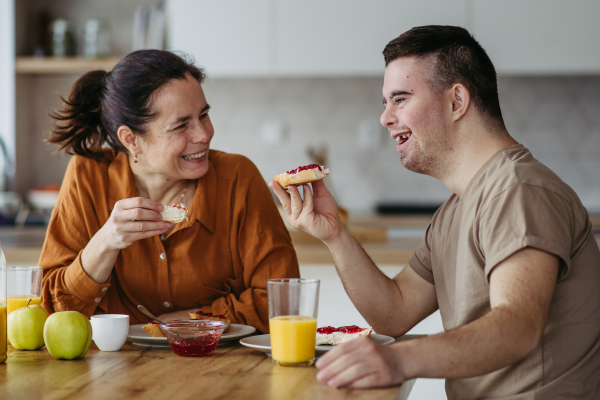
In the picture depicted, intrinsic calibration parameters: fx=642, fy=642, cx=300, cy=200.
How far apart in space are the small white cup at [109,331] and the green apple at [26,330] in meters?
0.10

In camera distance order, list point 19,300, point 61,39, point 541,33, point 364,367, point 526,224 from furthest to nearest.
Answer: point 61,39 → point 541,33 → point 19,300 → point 526,224 → point 364,367

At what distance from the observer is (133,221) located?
1.35m

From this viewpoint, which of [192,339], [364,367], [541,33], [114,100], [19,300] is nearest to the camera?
[364,367]

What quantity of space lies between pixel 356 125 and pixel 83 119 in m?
2.17

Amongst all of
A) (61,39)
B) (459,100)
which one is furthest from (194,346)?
(61,39)

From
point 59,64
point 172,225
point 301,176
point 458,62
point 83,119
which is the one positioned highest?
point 59,64

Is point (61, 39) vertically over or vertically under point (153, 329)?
over

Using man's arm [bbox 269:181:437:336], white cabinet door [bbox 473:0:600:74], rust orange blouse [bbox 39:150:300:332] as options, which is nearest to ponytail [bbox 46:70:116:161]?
rust orange blouse [bbox 39:150:300:332]

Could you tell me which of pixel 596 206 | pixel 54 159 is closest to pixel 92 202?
pixel 54 159

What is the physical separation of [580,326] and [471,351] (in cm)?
30

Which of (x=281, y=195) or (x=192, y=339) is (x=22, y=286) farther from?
(x=281, y=195)

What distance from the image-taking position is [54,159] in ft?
12.7

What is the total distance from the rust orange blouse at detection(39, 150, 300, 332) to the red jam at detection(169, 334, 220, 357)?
355mm

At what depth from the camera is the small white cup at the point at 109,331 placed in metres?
1.17
